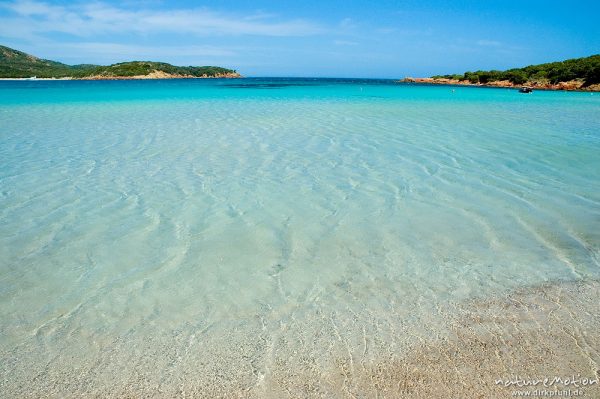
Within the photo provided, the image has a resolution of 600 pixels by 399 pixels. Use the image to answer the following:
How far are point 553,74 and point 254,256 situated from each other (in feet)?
283

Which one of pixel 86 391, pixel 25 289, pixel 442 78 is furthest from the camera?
pixel 442 78

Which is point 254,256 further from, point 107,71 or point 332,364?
point 107,71

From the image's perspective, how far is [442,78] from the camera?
115m

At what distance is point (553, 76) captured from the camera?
72.2 m

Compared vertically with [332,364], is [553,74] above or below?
above

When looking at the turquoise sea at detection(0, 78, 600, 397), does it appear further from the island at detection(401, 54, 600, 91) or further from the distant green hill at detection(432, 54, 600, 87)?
the distant green hill at detection(432, 54, 600, 87)

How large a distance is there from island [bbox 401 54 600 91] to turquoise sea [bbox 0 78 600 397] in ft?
219

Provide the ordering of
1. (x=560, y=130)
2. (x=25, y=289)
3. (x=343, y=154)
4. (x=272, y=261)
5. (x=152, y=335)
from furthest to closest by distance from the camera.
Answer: (x=560, y=130), (x=343, y=154), (x=272, y=261), (x=25, y=289), (x=152, y=335)

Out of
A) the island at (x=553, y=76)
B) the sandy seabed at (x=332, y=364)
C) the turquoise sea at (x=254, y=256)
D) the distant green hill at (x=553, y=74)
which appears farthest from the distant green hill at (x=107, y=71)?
the sandy seabed at (x=332, y=364)

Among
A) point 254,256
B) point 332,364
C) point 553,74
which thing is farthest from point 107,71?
point 332,364

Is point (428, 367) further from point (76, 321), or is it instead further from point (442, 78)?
point (442, 78)

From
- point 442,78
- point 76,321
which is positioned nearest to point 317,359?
point 76,321

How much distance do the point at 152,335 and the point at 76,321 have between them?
811 mm

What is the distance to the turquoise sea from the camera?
3.30 meters
